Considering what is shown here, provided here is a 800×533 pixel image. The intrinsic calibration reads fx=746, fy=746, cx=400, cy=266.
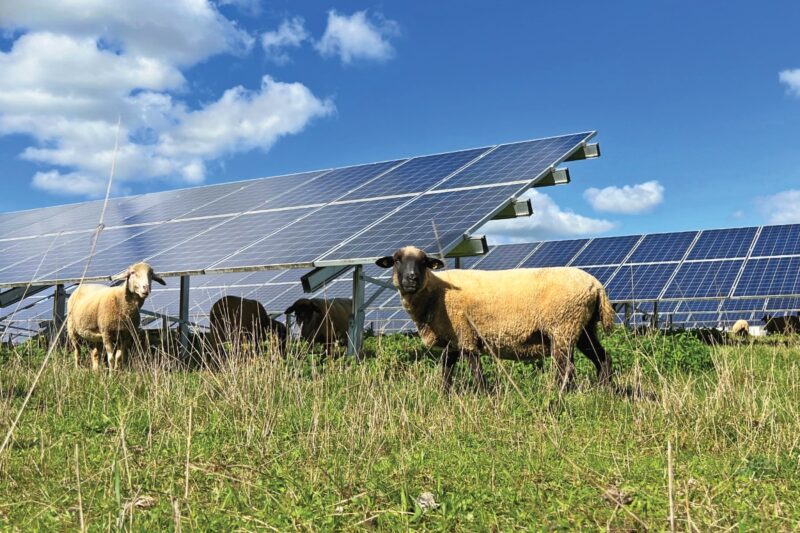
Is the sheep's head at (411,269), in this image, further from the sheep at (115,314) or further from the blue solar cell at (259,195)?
the blue solar cell at (259,195)

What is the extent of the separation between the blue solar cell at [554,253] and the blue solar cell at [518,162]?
30.1 ft

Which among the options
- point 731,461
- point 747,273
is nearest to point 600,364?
point 731,461

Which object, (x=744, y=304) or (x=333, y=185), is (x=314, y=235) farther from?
(x=744, y=304)

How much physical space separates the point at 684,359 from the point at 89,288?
35.7 feet

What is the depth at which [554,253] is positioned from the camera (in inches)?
1062

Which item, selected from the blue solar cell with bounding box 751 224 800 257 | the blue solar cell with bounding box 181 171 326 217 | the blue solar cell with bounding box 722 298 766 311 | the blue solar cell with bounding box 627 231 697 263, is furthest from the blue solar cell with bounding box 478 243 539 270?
the blue solar cell with bounding box 181 171 326 217

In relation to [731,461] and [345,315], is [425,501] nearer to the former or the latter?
[731,461]

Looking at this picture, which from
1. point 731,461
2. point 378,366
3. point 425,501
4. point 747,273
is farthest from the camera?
point 747,273

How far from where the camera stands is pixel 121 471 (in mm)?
5062

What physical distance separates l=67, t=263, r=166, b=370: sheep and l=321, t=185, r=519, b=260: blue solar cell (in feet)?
10.0

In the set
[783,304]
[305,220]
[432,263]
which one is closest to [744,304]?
[783,304]

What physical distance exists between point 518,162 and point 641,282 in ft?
30.2

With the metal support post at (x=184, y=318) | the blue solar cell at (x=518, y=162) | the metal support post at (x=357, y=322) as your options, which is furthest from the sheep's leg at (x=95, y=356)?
the blue solar cell at (x=518, y=162)

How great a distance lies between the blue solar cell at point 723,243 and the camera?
23.8 metres
